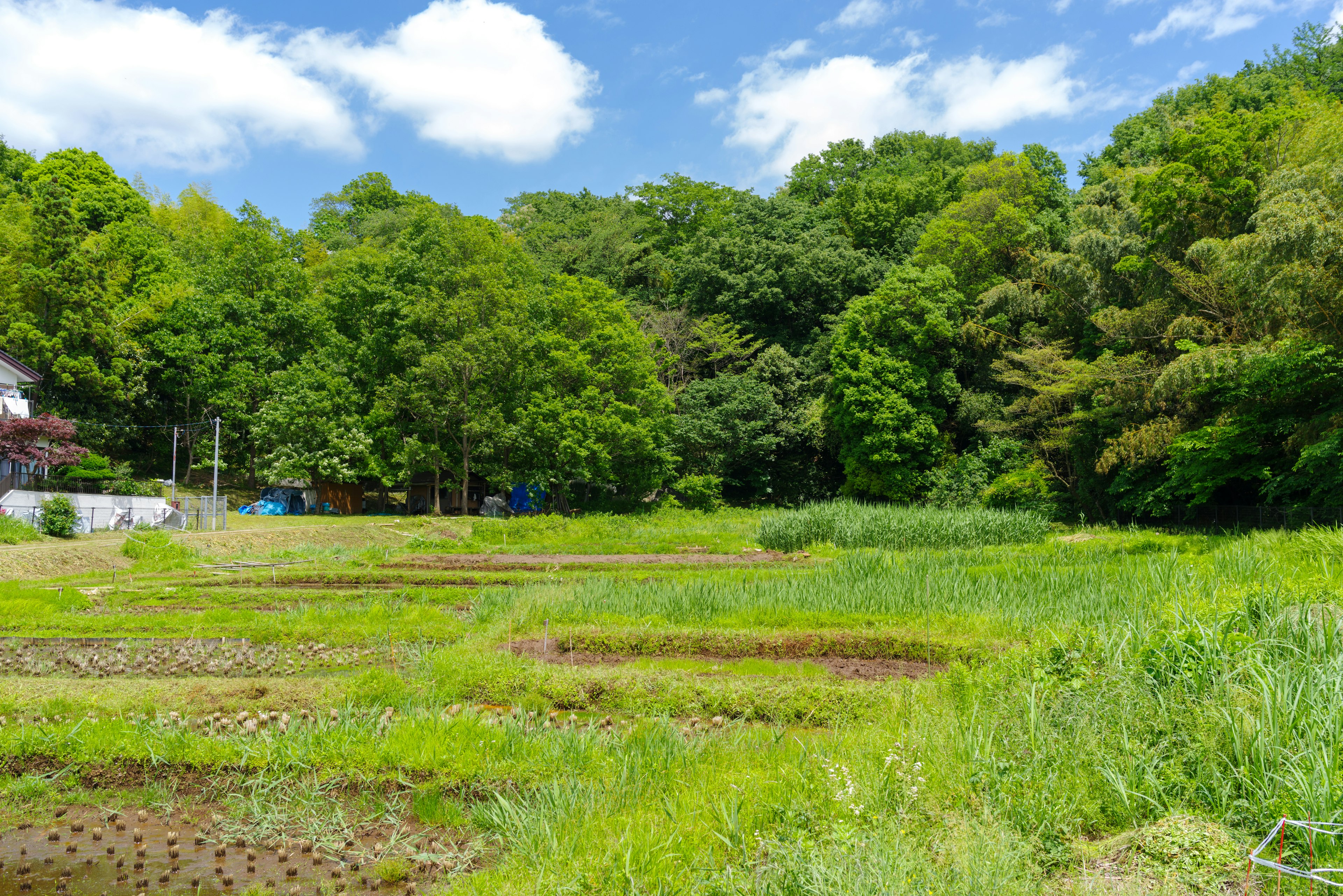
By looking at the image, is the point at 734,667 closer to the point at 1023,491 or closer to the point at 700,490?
the point at 1023,491

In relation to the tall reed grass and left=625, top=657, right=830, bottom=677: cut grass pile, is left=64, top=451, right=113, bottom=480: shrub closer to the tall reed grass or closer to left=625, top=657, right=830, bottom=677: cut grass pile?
the tall reed grass

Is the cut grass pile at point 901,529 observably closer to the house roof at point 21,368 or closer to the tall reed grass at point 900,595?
the tall reed grass at point 900,595

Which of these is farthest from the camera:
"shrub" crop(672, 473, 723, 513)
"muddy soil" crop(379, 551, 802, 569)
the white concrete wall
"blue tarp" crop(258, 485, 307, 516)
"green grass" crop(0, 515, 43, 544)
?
"shrub" crop(672, 473, 723, 513)

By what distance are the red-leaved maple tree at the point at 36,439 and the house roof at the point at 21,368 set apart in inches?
174

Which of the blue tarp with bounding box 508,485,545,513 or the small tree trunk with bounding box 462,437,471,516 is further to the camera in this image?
the blue tarp with bounding box 508,485,545,513

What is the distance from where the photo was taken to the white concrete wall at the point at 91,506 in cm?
2512

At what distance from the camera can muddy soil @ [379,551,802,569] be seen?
2055 centimetres

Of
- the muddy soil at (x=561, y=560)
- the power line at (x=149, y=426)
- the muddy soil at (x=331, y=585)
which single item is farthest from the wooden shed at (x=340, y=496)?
the muddy soil at (x=331, y=585)

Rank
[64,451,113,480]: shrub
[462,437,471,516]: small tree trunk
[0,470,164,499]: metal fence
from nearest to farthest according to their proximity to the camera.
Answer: [0,470,164,499]: metal fence, [64,451,113,480]: shrub, [462,437,471,516]: small tree trunk

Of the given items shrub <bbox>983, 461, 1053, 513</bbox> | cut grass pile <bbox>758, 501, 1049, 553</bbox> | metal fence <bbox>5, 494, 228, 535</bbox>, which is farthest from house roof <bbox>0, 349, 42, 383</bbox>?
shrub <bbox>983, 461, 1053, 513</bbox>

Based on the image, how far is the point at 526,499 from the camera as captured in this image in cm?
4053


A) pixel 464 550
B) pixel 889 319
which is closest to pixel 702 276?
pixel 889 319

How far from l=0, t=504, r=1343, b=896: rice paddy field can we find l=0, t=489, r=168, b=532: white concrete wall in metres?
16.6

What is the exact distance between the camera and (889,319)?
38281 mm
